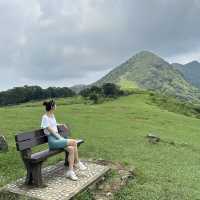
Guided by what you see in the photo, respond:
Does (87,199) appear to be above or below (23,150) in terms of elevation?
below

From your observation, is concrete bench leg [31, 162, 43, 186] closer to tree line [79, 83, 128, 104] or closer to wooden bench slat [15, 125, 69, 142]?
wooden bench slat [15, 125, 69, 142]

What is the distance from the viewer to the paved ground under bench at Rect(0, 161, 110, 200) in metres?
10.4

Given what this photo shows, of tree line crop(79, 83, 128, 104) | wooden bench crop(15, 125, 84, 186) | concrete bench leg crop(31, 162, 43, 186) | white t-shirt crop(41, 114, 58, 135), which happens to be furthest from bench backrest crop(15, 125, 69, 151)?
tree line crop(79, 83, 128, 104)

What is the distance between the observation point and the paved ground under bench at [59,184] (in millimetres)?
10448

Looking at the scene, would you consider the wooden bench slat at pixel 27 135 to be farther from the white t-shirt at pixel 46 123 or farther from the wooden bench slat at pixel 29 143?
the white t-shirt at pixel 46 123

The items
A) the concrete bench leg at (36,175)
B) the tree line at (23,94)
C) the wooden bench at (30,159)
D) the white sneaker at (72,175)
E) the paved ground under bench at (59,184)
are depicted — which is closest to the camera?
the paved ground under bench at (59,184)

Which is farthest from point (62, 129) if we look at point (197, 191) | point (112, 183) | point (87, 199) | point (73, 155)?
point (197, 191)

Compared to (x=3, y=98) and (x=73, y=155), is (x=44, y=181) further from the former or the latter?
(x=3, y=98)

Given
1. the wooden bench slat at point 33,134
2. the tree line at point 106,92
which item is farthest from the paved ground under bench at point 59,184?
the tree line at point 106,92

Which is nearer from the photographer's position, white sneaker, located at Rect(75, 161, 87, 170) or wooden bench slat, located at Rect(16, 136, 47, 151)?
wooden bench slat, located at Rect(16, 136, 47, 151)

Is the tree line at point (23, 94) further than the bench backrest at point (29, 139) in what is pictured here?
Yes

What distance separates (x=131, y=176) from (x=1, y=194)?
4.78m

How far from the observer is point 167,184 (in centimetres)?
1274

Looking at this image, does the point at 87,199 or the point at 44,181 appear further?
the point at 44,181
